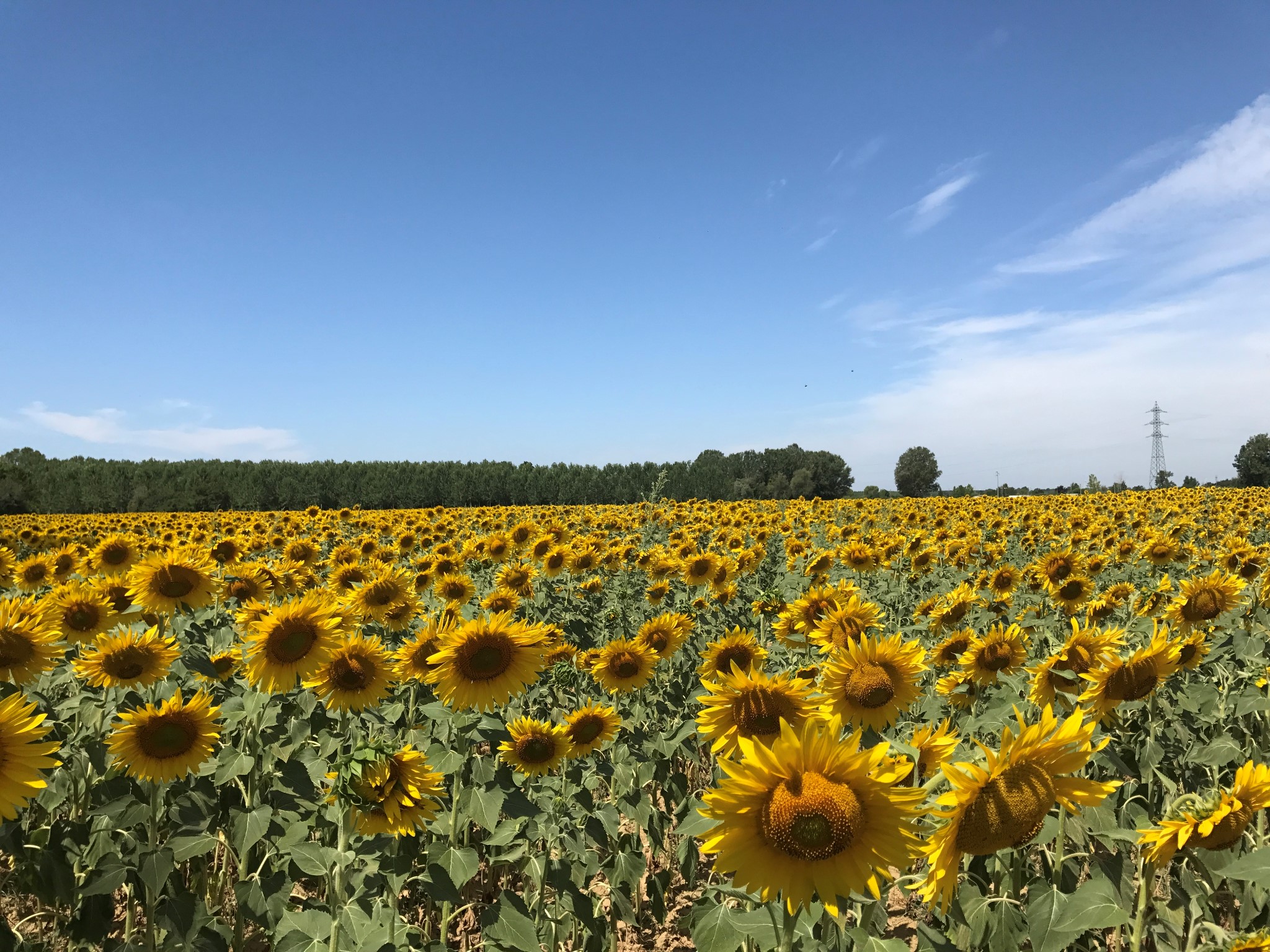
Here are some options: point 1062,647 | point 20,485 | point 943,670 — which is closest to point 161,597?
point 1062,647

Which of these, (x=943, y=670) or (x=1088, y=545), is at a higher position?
(x=1088, y=545)

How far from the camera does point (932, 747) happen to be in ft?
7.18

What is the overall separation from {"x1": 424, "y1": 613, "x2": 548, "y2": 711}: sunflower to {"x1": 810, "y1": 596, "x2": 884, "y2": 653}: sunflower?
1337mm

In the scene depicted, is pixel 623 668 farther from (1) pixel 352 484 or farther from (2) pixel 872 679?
(1) pixel 352 484

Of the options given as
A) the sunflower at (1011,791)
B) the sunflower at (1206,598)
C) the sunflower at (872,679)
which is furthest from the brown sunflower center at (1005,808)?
the sunflower at (1206,598)

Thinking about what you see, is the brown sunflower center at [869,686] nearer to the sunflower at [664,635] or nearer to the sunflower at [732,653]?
the sunflower at [732,653]

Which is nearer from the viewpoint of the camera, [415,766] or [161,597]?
[415,766]

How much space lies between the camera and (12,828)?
8.46ft

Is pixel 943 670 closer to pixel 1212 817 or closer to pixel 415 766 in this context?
pixel 1212 817

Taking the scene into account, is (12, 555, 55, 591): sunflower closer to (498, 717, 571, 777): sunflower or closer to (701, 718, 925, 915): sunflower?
(498, 717, 571, 777): sunflower

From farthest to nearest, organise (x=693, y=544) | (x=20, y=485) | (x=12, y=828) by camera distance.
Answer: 1. (x=20, y=485)
2. (x=693, y=544)
3. (x=12, y=828)

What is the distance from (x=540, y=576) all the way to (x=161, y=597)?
13.2ft

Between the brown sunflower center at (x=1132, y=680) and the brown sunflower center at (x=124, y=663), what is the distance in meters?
4.39

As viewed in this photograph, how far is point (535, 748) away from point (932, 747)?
1969mm
